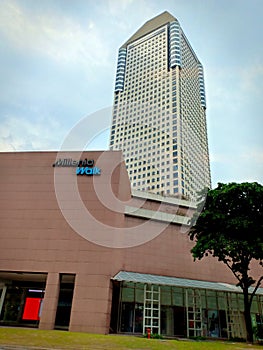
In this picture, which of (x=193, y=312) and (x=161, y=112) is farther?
(x=161, y=112)

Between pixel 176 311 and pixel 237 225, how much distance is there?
1187 cm

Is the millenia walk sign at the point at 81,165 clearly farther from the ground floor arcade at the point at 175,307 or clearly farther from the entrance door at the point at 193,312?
the entrance door at the point at 193,312

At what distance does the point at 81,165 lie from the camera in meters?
28.7

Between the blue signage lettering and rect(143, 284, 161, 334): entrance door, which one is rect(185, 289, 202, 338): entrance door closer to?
rect(143, 284, 161, 334): entrance door

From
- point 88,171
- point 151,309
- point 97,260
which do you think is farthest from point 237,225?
point 88,171

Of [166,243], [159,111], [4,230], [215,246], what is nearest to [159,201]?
[166,243]

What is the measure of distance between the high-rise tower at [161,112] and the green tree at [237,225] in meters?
68.9

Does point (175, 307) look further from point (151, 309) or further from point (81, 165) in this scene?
point (81, 165)

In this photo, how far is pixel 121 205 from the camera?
27.8 m

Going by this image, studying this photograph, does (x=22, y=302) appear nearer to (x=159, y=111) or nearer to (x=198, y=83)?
(x=159, y=111)

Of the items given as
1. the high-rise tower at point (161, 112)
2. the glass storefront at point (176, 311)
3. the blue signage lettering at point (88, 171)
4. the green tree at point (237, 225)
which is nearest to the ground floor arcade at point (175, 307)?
the glass storefront at point (176, 311)

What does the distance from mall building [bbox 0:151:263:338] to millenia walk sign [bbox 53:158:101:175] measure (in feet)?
0.34

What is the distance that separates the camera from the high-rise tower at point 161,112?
10181 centimetres

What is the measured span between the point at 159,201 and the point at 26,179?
48.3 feet
